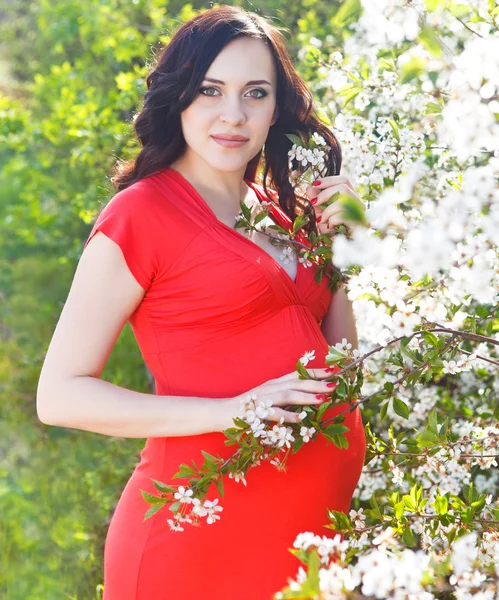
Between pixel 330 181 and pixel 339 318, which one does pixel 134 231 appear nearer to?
pixel 330 181

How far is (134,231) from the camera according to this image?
2002mm

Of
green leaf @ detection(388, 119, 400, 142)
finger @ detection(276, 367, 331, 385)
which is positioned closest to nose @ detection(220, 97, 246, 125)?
green leaf @ detection(388, 119, 400, 142)

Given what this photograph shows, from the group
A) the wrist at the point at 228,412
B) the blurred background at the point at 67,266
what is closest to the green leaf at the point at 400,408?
the wrist at the point at 228,412

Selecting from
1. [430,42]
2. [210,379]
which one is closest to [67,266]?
[210,379]

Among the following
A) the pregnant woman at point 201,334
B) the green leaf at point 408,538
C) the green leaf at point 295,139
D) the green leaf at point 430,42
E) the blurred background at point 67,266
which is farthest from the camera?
the blurred background at point 67,266

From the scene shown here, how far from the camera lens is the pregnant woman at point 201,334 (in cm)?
195

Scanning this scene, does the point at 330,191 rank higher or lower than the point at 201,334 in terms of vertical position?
higher

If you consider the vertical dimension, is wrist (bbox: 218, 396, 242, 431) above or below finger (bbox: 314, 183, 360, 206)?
below

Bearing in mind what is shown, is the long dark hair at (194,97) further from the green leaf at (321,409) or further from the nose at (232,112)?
the green leaf at (321,409)

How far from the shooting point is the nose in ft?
7.08

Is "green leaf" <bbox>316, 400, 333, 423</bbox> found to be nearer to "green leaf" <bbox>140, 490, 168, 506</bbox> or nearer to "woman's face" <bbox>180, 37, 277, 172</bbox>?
"green leaf" <bbox>140, 490, 168, 506</bbox>

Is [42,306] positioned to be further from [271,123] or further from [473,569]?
[473,569]

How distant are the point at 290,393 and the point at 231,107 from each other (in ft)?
2.54

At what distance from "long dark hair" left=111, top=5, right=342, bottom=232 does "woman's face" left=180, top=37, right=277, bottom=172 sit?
25 mm
